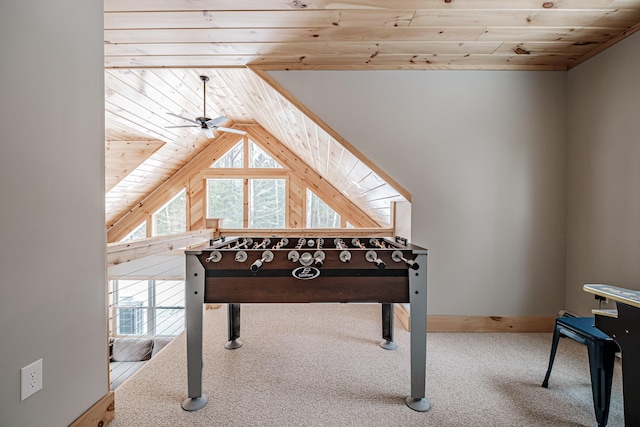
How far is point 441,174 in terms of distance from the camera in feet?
8.45

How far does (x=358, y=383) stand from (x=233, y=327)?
100 cm

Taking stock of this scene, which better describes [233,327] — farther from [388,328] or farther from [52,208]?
[52,208]

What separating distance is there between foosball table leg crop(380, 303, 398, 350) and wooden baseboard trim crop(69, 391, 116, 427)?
164 centimetres

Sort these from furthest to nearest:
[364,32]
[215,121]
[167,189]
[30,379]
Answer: [167,189] → [215,121] → [364,32] → [30,379]

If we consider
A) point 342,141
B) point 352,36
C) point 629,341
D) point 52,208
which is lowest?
point 629,341

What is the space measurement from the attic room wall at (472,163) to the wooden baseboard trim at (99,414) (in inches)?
87.3

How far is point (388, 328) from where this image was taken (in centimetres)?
224

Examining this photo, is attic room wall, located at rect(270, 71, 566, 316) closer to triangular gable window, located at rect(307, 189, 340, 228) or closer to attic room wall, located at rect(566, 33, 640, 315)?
attic room wall, located at rect(566, 33, 640, 315)

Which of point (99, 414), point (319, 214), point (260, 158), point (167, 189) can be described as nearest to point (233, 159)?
point (260, 158)

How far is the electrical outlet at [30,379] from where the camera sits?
108cm

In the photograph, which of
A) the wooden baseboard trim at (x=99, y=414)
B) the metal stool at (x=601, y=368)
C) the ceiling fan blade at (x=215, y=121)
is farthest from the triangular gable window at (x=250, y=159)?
the metal stool at (x=601, y=368)

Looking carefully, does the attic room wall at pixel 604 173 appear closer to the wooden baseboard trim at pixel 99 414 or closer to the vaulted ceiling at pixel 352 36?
the vaulted ceiling at pixel 352 36

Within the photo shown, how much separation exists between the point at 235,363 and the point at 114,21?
2.29 m

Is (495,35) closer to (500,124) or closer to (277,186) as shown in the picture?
(500,124)
